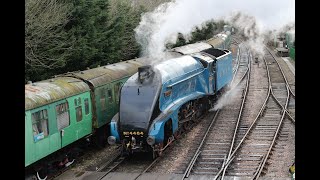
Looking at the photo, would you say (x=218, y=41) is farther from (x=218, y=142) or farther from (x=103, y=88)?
(x=103, y=88)

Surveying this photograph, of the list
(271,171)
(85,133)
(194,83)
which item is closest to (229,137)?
(194,83)

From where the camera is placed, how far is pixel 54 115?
37.4 ft

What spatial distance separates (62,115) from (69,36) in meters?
8.29

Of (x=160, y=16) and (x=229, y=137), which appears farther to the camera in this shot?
(x=160, y=16)

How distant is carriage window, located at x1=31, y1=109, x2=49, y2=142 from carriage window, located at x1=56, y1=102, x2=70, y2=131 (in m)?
0.65

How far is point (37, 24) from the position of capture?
16.6 meters

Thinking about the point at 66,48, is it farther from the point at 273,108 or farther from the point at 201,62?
the point at 273,108

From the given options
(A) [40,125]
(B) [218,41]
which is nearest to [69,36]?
(A) [40,125]

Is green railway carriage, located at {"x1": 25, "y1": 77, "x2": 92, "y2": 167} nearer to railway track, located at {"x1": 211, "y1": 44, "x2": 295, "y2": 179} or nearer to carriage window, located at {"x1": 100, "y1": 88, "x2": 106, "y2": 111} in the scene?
carriage window, located at {"x1": 100, "y1": 88, "x2": 106, "y2": 111}

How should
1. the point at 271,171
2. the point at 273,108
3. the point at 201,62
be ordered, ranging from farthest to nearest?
1. the point at 273,108
2. the point at 201,62
3. the point at 271,171
